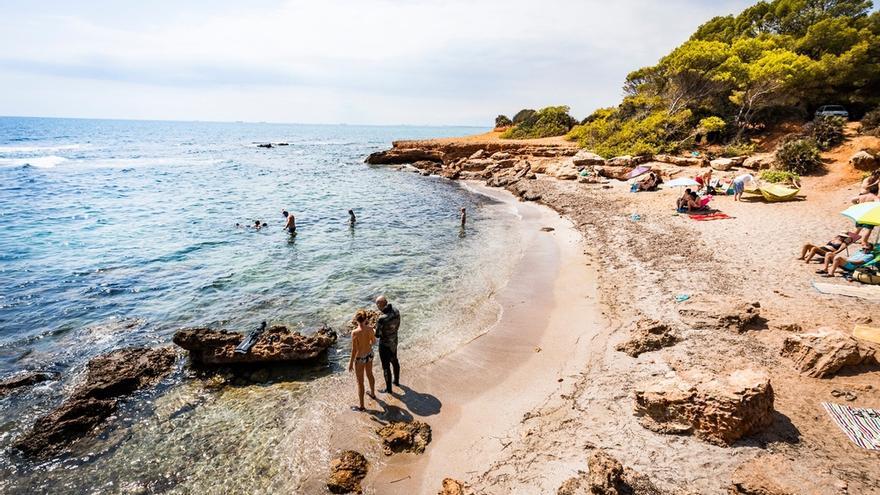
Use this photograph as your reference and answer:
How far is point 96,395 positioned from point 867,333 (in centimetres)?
1596

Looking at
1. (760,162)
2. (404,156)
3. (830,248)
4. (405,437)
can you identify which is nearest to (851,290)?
(830,248)

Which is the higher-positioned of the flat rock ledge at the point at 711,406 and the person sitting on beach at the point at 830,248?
the person sitting on beach at the point at 830,248

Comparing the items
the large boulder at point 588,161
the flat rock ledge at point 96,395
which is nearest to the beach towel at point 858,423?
the flat rock ledge at point 96,395

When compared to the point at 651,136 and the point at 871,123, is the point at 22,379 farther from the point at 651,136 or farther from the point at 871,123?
the point at 871,123

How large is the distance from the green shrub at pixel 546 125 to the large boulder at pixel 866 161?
1659 inches

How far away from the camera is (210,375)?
9227 millimetres

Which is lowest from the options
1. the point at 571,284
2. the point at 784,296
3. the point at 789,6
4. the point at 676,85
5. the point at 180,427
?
the point at 180,427

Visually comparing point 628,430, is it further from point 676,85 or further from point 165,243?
point 676,85

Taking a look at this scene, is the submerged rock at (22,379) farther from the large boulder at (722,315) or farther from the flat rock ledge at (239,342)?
the large boulder at (722,315)

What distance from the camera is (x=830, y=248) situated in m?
11.5

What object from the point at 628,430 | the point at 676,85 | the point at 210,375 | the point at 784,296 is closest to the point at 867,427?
the point at 628,430

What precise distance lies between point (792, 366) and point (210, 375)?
12.3m

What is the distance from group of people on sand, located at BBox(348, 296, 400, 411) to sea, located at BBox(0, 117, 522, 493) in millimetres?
855

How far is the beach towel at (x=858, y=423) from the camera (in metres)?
5.33
